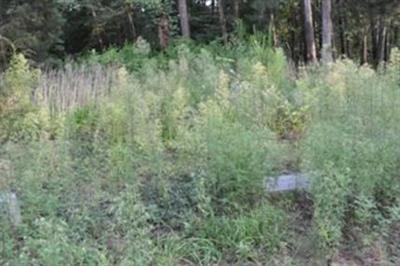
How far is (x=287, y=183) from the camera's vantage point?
155 inches

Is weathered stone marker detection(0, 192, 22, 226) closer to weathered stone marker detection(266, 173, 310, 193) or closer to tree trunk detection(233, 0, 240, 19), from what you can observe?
weathered stone marker detection(266, 173, 310, 193)

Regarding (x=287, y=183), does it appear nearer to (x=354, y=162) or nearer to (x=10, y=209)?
(x=354, y=162)

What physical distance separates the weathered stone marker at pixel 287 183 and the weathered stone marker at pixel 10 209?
1574mm

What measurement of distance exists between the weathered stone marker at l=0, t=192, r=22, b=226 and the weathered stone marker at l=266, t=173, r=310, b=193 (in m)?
1.57

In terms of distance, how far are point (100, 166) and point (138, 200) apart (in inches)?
28.4

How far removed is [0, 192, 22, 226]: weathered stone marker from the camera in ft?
10.7

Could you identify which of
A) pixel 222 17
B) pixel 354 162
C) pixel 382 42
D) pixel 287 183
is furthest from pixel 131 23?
pixel 354 162

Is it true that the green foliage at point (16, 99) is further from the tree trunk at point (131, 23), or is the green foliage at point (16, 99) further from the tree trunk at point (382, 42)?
the tree trunk at point (382, 42)

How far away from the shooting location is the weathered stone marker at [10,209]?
326 cm

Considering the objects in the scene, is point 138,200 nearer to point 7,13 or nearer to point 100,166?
point 100,166

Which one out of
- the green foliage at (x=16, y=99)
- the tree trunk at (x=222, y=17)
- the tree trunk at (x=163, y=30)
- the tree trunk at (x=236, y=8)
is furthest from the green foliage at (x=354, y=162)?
the tree trunk at (x=236, y=8)

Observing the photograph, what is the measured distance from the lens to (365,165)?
Answer: 360 centimetres

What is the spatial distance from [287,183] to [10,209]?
5.96 feet

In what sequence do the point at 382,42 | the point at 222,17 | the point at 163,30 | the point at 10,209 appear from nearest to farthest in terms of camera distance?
the point at 10,209
the point at 163,30
the point at 222,17
the point at 382,42
